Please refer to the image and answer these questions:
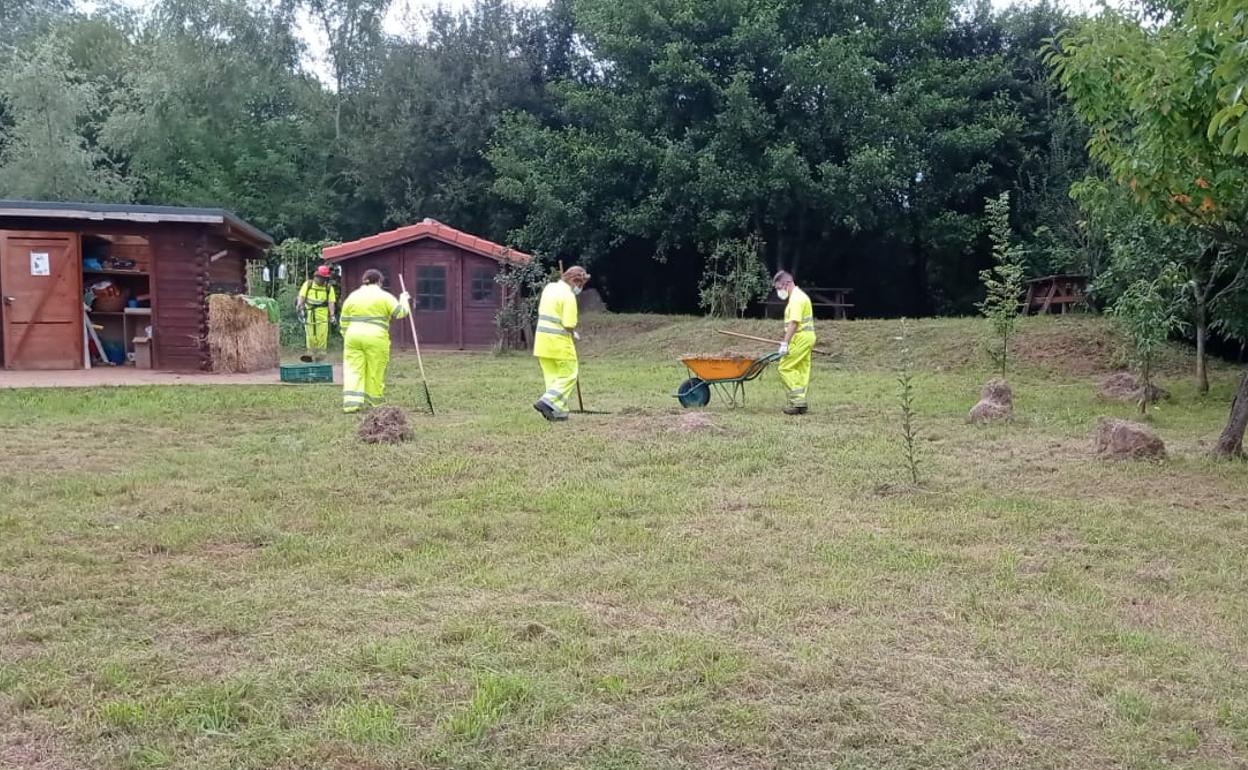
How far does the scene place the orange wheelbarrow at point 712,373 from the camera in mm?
10336

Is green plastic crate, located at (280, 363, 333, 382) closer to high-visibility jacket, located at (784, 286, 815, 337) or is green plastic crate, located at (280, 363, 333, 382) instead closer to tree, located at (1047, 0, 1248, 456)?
high-visibility jacket, located at (784, 286, 815, 337)

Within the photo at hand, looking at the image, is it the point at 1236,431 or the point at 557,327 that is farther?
the point at 557,327

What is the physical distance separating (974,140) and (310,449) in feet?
59.7

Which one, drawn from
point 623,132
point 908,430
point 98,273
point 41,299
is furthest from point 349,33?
point 908,430

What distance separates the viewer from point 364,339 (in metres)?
10.2

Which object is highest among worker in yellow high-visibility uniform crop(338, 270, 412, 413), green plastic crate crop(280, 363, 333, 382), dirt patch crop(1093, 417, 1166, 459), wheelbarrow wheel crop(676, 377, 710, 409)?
worker in yellow high-visibility uniform crop(338, 270, 412, 413)

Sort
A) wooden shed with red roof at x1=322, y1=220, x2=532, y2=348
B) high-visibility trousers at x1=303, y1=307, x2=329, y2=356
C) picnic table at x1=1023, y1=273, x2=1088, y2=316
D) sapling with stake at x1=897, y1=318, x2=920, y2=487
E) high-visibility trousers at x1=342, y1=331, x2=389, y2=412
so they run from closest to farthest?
1. sapling with stake at x1=897, y1=318, x2=920, y2=487
2. high-visibility trousers at x1=342, y1=331, x2=389, y2=412
3. high-visibility trousers at x1=303, y1=307, x2=329, y2=356
4. picnic table at x1=1023, y1=273, x2=1088, y2=316
5. wooden shed with red roof at x1=322, y1=220, x2=532, y2=348

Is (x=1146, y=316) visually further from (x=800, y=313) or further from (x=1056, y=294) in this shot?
(x=1056, y=294)

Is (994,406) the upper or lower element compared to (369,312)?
lower

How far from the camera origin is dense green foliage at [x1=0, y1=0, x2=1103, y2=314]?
72.6 feet

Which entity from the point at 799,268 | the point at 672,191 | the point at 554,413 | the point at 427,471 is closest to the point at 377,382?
the point at 554,413

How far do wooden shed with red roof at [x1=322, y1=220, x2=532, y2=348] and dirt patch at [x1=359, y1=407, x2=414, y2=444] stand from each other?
12459mm

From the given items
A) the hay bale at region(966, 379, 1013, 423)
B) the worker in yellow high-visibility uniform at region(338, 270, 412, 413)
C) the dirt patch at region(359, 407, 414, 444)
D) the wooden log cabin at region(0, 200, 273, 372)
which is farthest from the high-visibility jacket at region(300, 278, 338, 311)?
the hay bale at region(966, 379, 1013, 423)

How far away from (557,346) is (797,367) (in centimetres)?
268
